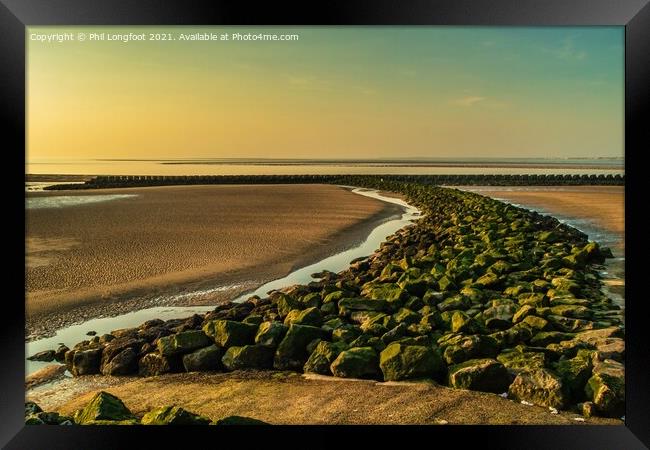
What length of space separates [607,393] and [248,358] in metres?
3.11

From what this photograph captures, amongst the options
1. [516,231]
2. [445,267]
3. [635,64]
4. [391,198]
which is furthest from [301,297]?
[391,198]

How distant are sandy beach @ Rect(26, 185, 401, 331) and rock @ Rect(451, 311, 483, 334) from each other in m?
3.23

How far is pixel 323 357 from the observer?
5.37 m

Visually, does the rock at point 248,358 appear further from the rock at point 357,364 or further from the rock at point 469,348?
the rock at point 469,348

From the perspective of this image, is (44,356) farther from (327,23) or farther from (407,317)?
(327,23)

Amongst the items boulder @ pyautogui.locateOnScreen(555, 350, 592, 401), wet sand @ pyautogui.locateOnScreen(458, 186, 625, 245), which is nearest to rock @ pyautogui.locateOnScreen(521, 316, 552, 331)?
boulder @ pyautogui.locateOnScreen(555, 350, 592, 401)

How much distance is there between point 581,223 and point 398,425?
8528 mm

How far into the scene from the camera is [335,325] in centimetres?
603

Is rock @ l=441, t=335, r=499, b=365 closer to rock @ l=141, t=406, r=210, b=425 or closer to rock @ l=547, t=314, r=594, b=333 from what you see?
rock @ l=547, t=314, r=594, b=333

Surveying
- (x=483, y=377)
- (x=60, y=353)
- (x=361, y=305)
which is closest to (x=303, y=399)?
(x=483, y=377)

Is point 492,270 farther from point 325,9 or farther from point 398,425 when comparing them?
point 325,9

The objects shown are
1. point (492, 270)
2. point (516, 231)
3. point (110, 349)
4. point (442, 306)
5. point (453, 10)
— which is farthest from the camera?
point (516, 231)

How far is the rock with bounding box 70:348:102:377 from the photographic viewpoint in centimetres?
562

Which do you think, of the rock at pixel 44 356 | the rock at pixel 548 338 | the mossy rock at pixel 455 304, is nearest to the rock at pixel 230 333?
the rock at pixel 44 356
